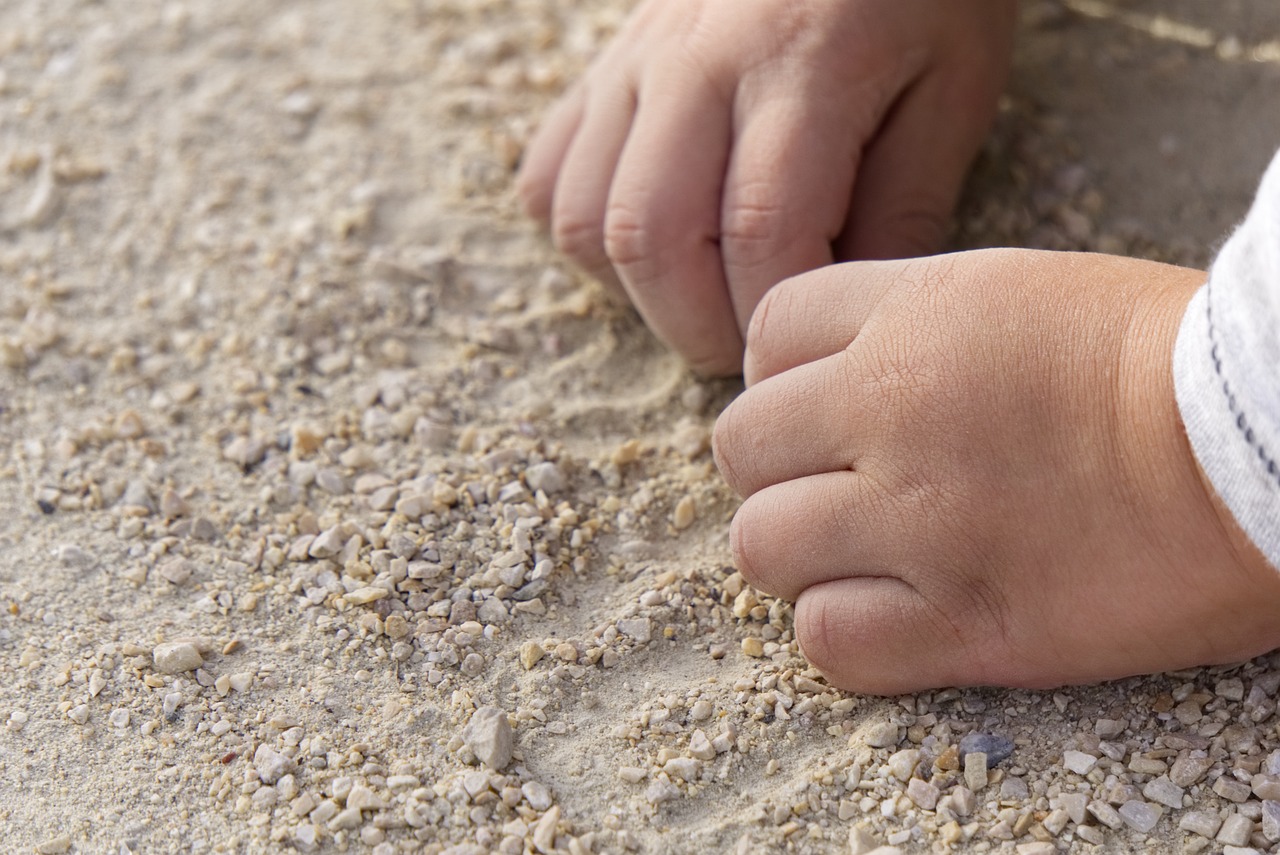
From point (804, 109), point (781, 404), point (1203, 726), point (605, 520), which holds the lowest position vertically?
point (1203, 726)

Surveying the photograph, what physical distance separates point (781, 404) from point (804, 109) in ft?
1.06

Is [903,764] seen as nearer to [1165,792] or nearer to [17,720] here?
[1165,792]

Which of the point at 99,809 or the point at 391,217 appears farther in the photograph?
the point at 391,217

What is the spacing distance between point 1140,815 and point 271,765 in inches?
23.8

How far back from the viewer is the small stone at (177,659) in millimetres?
973

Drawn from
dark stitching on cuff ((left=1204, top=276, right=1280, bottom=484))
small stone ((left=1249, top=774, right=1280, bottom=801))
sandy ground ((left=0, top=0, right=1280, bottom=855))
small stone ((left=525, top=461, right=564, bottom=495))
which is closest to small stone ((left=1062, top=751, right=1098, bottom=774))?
sandy ground ((left=0, top=0, right=1280, bottom=855))

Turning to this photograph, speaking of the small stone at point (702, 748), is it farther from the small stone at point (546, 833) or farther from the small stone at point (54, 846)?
the small stone at point (54, 846)

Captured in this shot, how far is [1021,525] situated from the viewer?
909 millimetres

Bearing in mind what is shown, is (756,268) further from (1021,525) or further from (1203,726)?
(1203,726)

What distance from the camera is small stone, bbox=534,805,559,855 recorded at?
86 cm

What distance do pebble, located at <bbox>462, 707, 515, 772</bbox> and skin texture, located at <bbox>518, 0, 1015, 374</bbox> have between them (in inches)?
16.7

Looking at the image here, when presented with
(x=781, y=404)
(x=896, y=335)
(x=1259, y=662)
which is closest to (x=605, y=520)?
(x=781, y=404)

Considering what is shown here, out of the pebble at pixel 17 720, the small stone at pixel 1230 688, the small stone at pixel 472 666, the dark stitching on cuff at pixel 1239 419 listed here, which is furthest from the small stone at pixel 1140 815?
the pebble at pixel 17 720

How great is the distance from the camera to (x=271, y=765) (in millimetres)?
907
